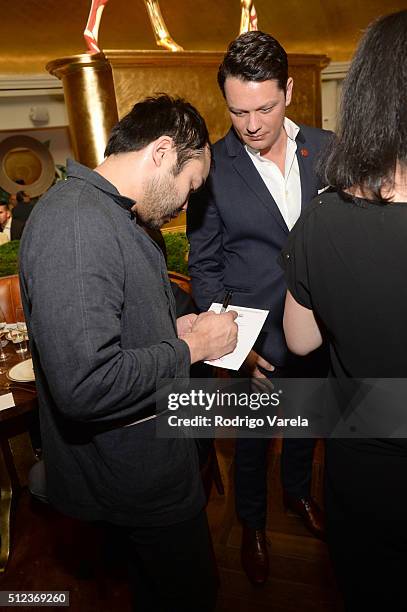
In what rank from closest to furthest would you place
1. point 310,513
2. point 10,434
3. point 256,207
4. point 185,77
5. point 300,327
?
point 300,327, point 256,207, point 310,513, point 10,434, point 185,77

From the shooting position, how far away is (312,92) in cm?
666

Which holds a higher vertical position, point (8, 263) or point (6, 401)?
point (8, 263)

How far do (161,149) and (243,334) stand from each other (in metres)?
0.61

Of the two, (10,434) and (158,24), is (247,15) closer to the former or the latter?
(158,24)

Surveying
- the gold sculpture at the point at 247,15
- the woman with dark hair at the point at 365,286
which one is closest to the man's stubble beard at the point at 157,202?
the woman with dark hair at the point at 365,286

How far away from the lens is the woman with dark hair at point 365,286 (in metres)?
0.76

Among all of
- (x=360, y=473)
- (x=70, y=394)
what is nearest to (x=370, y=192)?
(x=360, y=473)

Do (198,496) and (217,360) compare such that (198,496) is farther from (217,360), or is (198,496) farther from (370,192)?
(370,192)

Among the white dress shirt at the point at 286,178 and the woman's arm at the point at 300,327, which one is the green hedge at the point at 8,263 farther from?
the woman's arm at the point at 300,327

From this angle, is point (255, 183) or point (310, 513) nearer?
point (255, 183)

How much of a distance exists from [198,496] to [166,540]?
14 cm

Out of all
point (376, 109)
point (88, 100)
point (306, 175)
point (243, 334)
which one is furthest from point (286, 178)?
point (88, 100)

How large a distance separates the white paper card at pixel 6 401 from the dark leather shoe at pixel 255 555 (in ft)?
3.83

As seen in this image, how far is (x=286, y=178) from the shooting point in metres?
1.81
